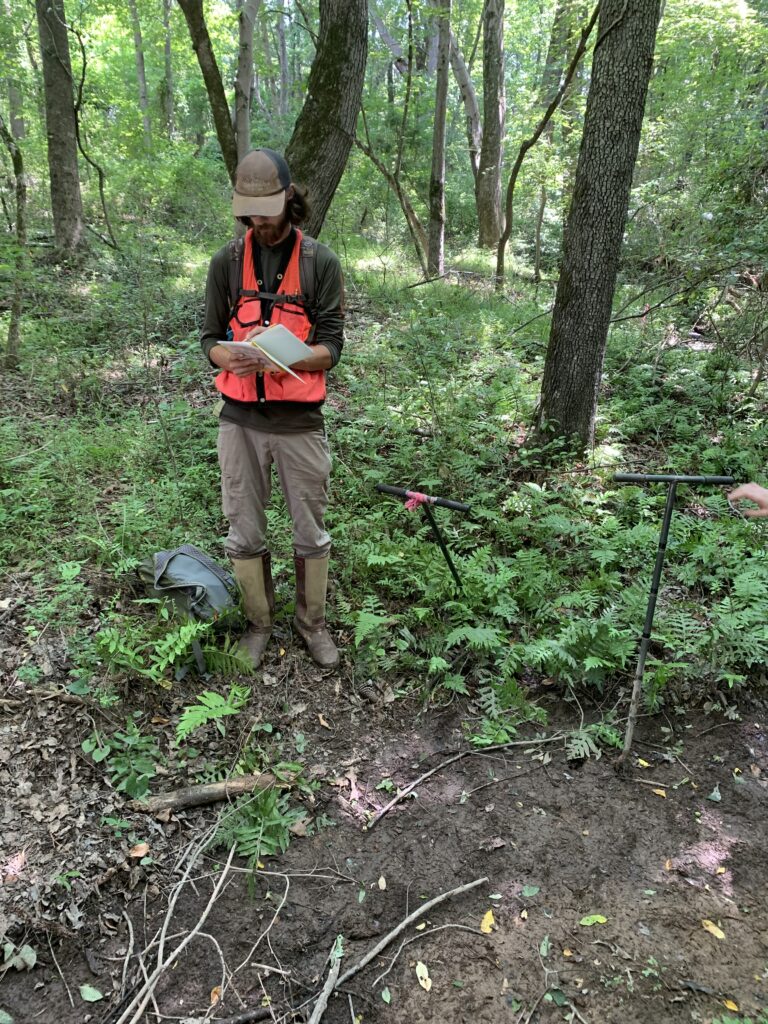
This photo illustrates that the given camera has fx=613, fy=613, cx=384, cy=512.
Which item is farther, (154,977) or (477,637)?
(477,637)

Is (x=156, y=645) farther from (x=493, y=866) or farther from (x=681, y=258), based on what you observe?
(x=681, y=258)

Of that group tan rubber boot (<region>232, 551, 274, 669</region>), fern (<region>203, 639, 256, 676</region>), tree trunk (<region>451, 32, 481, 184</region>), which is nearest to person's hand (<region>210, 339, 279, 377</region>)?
tan rubber boot (<region>232, 551, 274, 669</region>)

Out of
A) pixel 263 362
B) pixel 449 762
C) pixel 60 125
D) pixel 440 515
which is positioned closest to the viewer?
pixel 263 362

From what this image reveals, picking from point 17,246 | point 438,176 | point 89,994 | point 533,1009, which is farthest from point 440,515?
point 438,176

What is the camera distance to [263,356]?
302 cm

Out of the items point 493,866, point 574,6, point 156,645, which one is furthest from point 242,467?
point 574,6

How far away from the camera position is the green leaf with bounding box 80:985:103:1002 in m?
2.28

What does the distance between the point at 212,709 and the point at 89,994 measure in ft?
3.83

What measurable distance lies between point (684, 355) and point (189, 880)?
744 cm

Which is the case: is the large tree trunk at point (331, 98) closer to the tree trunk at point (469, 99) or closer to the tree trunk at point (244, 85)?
the tree trunk at point (244, 85)

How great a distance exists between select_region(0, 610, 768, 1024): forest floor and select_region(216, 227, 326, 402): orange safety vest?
5.84 feet

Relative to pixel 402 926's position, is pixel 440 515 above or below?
above

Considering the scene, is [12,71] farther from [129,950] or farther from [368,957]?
[368,957]

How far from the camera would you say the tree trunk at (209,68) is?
6.32m
